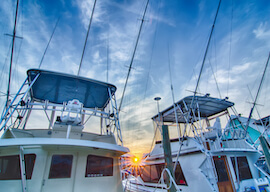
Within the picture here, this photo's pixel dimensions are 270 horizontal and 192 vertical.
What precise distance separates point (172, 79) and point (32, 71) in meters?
7.52

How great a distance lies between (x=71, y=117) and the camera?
4.78 meters

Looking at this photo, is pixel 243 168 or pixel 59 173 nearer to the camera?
pixel 59 173

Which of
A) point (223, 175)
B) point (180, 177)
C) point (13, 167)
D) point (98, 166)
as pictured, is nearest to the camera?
point (13, 167)

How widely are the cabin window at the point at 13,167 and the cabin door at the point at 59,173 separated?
0.46 meters

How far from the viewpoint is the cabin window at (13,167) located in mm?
3826

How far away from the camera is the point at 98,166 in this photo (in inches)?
184

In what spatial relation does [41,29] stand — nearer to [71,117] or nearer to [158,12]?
[71,117]

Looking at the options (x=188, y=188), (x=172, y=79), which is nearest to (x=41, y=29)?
(x=172, y=79)

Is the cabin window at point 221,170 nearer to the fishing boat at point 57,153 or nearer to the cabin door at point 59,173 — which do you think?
the fishing boat at point 57,153

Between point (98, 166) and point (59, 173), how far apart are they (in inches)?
47.7

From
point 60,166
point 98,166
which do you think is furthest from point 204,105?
point 60,166

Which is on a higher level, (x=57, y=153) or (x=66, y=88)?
(x=66, y=88)

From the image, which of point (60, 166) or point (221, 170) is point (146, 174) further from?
point (60, 166)

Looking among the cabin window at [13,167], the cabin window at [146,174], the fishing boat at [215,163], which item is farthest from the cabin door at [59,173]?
the cabin window at [146,174]
